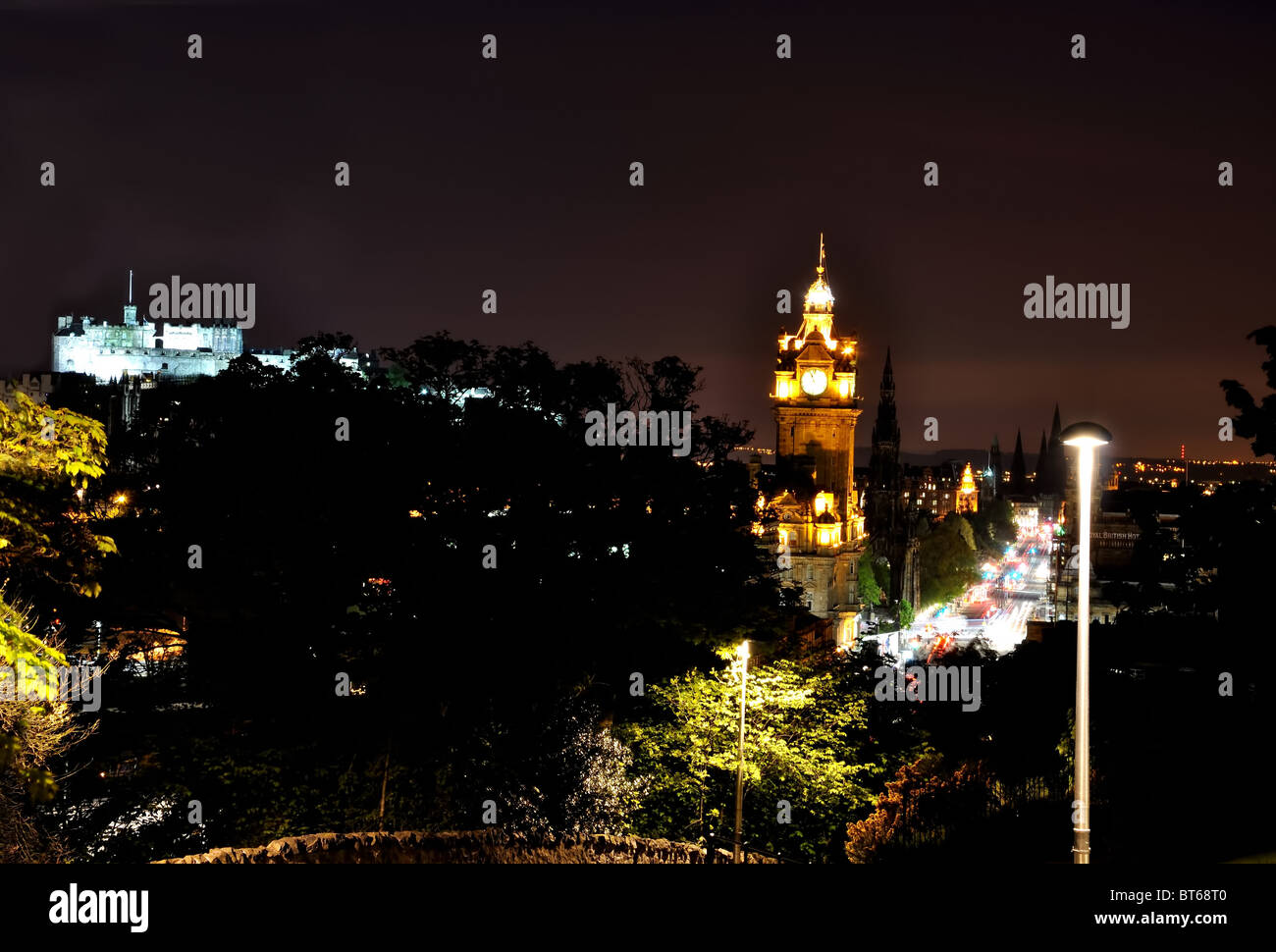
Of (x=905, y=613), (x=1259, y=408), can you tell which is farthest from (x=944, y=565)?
(x=1259, y=408)

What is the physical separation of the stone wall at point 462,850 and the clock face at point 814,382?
2945 inches

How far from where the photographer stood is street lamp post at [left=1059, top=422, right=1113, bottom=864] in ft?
32.1

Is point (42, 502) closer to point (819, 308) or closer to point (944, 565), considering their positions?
point (819, 308)

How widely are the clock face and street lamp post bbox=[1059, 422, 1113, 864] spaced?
8113 cm

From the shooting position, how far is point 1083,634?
10070mm

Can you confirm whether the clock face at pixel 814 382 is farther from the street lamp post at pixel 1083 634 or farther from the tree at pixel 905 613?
the street lamp post at pixel 1083 634

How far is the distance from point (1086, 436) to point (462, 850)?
34.2 ft

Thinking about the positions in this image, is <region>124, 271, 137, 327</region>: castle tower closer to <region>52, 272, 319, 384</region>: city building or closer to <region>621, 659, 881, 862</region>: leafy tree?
<region>52, 272, 319, 384</region>: city building

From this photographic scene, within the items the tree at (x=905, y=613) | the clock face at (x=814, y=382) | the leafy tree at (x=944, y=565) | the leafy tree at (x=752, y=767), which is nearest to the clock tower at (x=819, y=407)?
the clock face at (x=814, y=382)

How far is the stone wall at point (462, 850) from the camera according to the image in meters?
16.2

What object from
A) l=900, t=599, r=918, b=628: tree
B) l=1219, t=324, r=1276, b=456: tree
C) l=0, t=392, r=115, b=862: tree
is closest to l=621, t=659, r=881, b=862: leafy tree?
l=1219, t=324, r=1276, b=456: tree

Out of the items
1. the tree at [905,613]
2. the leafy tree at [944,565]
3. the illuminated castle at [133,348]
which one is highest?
the illuminated castle at [133,348]
